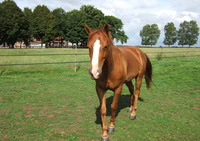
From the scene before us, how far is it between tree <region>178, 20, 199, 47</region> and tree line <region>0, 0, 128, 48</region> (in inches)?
1710

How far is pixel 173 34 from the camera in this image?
3253 inches

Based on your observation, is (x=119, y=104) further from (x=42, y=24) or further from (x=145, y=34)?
(x=145, y=34)

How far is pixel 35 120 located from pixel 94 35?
Answer: 8.70 feet

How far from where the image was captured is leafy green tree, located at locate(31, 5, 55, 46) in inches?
1847

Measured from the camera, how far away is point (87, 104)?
5305 millimetres

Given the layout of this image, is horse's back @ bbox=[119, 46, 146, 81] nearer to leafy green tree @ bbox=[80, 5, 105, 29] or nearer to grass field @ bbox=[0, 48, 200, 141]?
grass field @ bbox=[0, 48, 200, 141]

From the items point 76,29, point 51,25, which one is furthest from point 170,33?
point 51,25

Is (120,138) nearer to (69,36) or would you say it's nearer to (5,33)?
(5,33)

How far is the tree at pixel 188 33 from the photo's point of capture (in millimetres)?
76125

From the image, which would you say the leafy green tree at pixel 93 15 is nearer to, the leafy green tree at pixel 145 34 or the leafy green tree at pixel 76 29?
the leafy green tree at pixel 76 29

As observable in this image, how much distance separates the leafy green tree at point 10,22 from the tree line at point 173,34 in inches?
2606

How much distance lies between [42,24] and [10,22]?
33.5 feet

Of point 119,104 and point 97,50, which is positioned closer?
point 97,50

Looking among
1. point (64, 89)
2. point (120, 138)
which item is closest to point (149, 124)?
point (120, 138)
